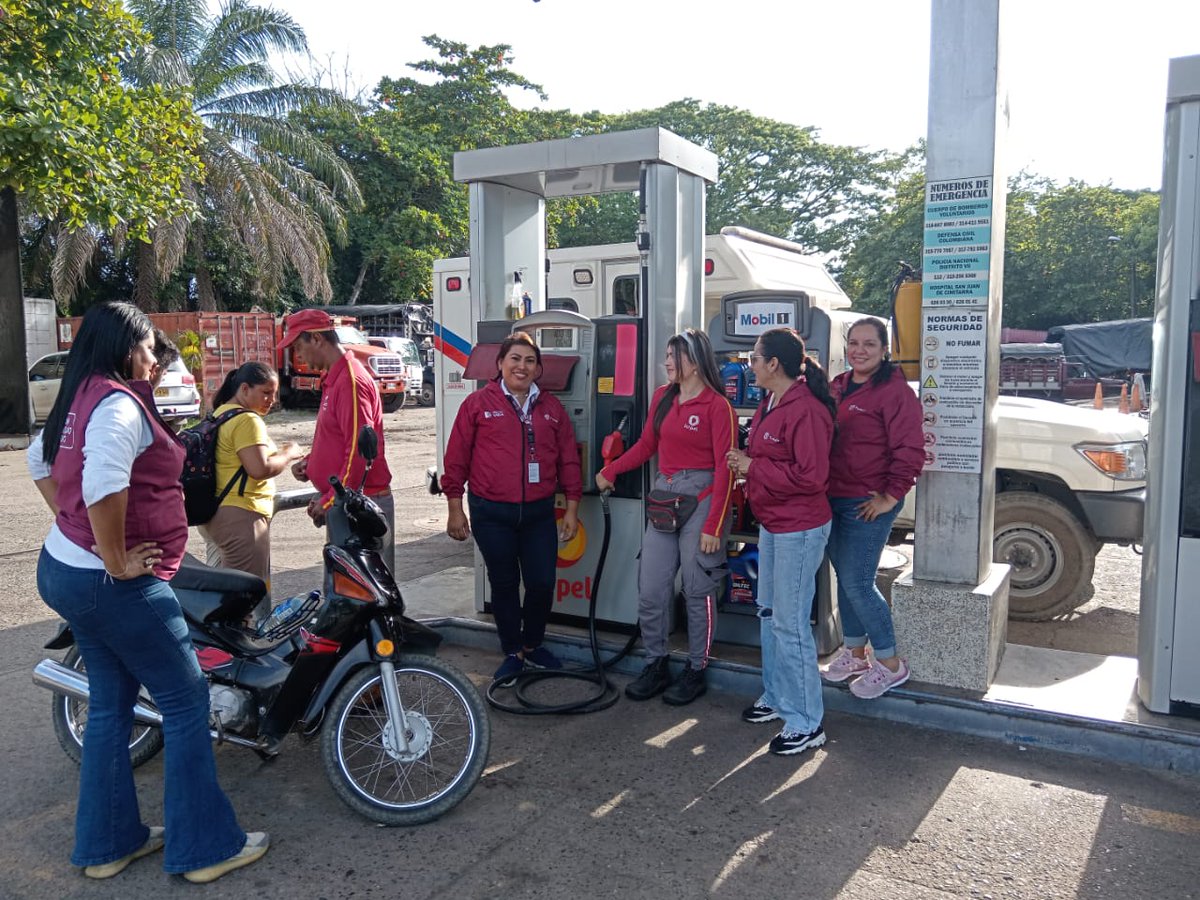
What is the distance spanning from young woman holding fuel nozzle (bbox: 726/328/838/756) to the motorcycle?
1.42m

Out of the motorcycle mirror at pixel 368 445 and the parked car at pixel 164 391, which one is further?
the parked car at pixel 164 391

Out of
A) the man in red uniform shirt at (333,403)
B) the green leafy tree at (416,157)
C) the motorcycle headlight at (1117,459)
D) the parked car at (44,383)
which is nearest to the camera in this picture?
the man in red uniform shirt at (333,403)

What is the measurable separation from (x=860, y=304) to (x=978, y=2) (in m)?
35.7

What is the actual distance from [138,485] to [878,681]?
134 inches

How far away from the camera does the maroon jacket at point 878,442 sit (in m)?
4.47

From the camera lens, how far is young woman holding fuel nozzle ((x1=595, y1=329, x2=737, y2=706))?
189 inches

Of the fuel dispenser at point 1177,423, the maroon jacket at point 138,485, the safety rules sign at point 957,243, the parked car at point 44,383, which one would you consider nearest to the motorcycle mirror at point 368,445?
the maroon jacket at point 138,485

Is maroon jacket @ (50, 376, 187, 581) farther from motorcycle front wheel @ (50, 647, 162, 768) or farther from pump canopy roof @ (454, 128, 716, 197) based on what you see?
pump canopy roof @ (454, 128, 716, 197)

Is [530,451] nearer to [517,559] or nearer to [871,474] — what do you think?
[517,559]

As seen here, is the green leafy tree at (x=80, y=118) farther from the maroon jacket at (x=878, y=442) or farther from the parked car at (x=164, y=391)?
the maroon jacket at (x=878, y=442)

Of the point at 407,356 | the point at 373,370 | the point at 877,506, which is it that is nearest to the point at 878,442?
the point at 877,506

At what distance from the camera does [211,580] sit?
3.88m

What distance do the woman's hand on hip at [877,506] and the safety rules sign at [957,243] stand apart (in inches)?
38.1

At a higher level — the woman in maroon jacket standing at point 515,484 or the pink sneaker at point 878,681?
the woman in maroon jacket standing at point 515,484
